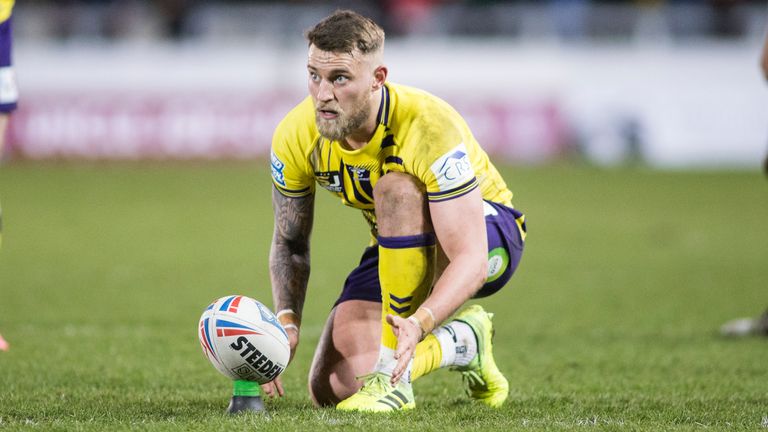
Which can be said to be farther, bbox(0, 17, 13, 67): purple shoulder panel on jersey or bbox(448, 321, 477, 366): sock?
bbox(0, 17, 13, 67): purple shoulder panel on jersey

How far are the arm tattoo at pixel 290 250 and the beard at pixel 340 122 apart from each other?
496 mm

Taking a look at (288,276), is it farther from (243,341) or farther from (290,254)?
(243,341)

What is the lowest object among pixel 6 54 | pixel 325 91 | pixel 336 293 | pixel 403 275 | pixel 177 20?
pixel 336 293

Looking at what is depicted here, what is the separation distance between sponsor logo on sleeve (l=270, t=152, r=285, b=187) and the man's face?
15.7 inches

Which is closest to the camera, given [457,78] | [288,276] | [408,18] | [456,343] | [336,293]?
[456,343]

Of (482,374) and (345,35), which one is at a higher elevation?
(345,35)

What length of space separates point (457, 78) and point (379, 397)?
17.5 metres

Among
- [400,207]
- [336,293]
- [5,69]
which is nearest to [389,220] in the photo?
[400,207]

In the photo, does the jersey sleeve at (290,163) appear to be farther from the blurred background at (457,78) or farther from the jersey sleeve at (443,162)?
the blurred background at (457,78)

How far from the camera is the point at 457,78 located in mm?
21469

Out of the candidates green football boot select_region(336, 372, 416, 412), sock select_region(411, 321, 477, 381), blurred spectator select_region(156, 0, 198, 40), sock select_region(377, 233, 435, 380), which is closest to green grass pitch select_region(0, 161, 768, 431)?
green football boot select_region(336, 372, 416, 412)

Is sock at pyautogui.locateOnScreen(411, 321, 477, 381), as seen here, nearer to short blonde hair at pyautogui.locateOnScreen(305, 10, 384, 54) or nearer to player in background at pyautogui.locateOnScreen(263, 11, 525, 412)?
player in background at pyautogui.locateOnScreen(263, 11, 525, 412)

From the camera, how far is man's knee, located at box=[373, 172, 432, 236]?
435 cm

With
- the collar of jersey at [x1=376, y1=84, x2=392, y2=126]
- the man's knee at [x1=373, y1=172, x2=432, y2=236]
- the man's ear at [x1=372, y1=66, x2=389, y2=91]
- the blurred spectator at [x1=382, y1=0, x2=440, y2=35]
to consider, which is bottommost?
the blurred spectator at [x1=382, y1=0, x2=440, y2=35]
